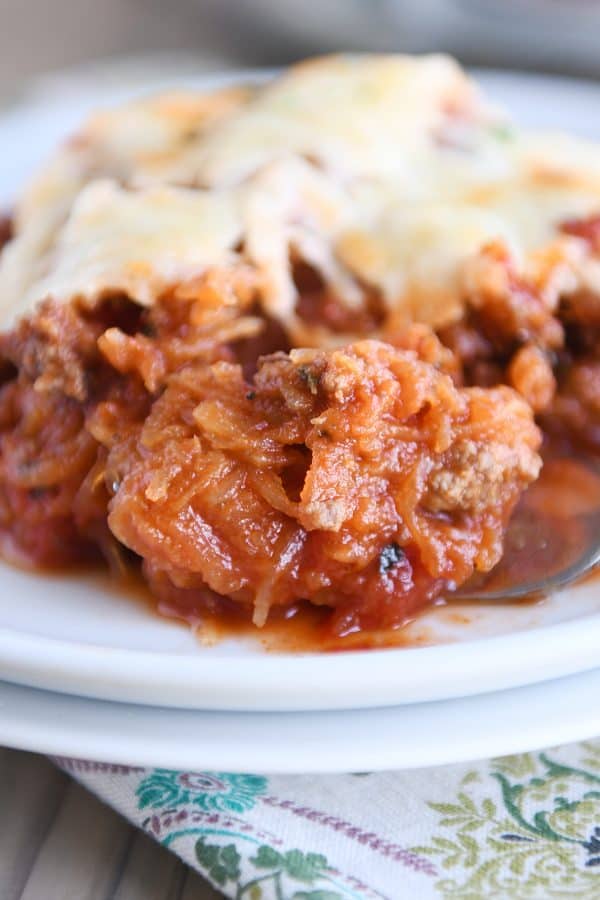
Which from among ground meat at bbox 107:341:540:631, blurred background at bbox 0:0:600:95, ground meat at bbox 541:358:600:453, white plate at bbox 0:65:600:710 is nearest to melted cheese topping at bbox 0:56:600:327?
ground meat at bbox 541:358:600:453

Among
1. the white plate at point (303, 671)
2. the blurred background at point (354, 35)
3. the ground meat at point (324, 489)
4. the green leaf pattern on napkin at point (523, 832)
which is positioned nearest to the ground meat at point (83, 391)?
the ground meat at point (324, 489)

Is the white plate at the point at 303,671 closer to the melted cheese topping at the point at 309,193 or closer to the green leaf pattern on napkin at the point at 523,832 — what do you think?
the green leaf pattern on napkin at the point at 523,832

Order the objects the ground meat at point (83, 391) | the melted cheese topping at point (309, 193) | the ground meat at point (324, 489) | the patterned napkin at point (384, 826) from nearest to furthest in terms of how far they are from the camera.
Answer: the patterned napkin at point (384, 826), the ground meat at point (324, 489), the ground meat at point (83, 391), the melted cheese topping at point (309, 193)

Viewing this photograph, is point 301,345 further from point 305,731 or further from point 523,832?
point 523,832

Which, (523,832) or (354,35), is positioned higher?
(354,35)

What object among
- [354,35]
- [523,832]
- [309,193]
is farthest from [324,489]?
[354,35]

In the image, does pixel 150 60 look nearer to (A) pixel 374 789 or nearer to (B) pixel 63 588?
(B) pixel 63 588
